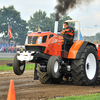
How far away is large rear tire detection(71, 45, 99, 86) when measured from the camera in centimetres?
769

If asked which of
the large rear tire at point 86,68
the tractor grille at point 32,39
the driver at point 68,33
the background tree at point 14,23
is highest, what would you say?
the background tree at point 14,23

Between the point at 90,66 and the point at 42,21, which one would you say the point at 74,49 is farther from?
the point at 42,21

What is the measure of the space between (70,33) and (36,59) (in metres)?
1.79

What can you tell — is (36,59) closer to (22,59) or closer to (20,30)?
(22,59)

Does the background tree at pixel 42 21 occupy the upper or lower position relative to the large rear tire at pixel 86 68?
upper

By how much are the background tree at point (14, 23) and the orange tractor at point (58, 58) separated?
55.5 metres

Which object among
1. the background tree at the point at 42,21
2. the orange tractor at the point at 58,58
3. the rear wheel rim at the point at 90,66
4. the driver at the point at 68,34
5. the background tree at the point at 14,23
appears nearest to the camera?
the orange tractor at the point at 58,58

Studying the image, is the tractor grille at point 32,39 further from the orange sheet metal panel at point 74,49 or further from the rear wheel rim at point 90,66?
the rear wheel rim at point 90,66

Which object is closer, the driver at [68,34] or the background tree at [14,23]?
the driver at [68,34]

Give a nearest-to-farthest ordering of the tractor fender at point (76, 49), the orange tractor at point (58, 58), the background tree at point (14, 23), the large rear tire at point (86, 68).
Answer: the orange tractor at point (58, 58) → the large rear tire at point (86, 68) → the tractor fender at point (76, 49) → the background tree at point (14, 23)

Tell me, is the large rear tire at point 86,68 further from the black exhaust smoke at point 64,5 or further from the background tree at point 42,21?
the background tree at point 42,21

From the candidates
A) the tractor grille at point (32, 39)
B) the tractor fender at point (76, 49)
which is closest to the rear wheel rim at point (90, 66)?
the tractor fender at point (76, 49)

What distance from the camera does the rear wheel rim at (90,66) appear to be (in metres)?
8.31

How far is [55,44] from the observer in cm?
780
